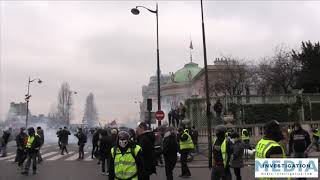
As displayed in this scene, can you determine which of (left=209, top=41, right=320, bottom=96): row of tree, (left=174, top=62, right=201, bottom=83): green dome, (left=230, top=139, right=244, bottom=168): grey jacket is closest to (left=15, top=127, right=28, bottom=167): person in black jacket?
(left=230, top=139, right=244, bottom=168): grey jacket

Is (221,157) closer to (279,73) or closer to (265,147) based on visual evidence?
(265,147)

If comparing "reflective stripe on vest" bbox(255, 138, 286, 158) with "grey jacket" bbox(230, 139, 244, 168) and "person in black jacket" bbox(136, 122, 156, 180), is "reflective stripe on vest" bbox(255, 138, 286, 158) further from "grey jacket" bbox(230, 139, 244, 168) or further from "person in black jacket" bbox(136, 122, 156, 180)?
"grey jacket" bbox(230, 139, 244, 168)

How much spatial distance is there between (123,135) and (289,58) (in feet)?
176

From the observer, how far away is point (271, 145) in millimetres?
6566

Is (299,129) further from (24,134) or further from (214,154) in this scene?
(24,134)

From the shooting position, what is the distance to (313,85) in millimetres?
50719

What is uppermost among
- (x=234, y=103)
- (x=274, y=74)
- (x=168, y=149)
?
(x=274, y=74)

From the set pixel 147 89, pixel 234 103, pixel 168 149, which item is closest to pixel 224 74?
pixel 234 103

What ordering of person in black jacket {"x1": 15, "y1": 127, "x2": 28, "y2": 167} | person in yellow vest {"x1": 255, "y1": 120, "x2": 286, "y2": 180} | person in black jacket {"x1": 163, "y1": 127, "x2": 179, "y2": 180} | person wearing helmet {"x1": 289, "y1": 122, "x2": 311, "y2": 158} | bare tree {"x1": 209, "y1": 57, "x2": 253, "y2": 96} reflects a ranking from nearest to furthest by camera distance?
person in yellow vest {"x1": 255, "y1": 120, "x2": 286, "y2": 180} < person wearing helmet {"x1": 289, "y1": 122, "x2": 311, "y2": 158} < person in black jacket {"x1": 163, "y1": 127, "x2": 179, "y2": 180} < person in black jacket {"x1": 15, "y1": 127, "x2": 28, "y2": 167} < bare tree {"x1": 209, "y1": 57, "x2": 253, "y2": 96}

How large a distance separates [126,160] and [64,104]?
102m

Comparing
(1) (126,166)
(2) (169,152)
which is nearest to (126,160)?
(1) (126,166)

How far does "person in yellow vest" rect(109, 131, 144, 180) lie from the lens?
730 centimetres

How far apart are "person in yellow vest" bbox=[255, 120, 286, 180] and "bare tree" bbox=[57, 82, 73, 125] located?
330 feet

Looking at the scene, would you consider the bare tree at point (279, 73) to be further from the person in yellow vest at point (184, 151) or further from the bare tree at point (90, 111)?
the bare tree at point (90, 111)
